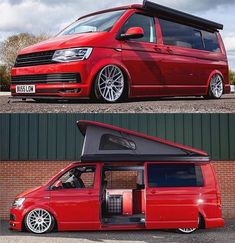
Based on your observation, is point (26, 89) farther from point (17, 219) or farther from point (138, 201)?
point (138, 201)

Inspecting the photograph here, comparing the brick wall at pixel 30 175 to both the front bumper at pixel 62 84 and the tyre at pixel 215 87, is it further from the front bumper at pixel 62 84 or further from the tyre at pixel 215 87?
the front bumper at pixel 62 84

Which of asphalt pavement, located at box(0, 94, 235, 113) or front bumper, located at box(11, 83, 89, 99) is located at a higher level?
front bumper, located at box(11, 83, 89, 99)

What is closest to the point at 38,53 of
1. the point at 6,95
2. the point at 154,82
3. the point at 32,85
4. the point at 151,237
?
the point at 32,85

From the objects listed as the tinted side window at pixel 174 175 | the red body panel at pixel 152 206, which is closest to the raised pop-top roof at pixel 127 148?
the tinted side window at pixel 174 175

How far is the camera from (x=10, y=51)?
25.9ft

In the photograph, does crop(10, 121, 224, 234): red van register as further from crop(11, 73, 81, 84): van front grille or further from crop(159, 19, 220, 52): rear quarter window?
crop(159, 19, 220, 52): rear quarter window

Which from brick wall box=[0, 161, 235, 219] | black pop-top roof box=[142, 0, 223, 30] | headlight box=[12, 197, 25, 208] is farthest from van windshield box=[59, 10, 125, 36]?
brick wall box=[0, 161, 235, 219]

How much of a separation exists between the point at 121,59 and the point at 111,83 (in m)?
0.54

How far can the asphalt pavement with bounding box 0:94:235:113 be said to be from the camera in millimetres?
6969

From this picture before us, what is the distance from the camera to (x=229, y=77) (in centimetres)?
951

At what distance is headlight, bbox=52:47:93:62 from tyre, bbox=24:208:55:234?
3.41m

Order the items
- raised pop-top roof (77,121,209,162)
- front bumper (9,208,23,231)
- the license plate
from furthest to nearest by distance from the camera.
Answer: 1. front bumper (9,208,23,231)
2. raised pop-top roof (77,121,209,162)
3. the license plate

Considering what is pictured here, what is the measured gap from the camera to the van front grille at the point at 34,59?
7.26 m

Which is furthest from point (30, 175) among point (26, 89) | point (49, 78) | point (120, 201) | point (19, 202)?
point (49, 78)
